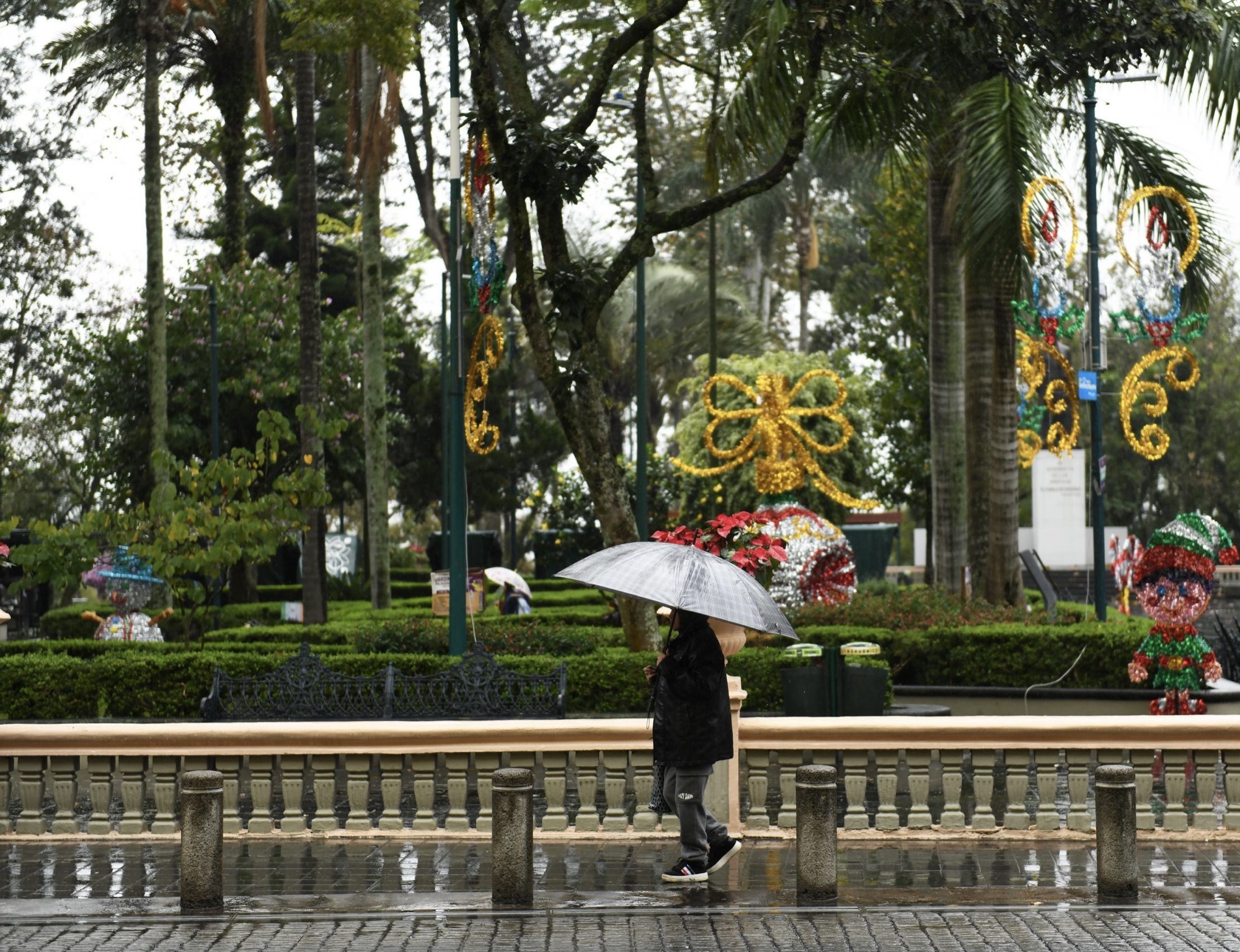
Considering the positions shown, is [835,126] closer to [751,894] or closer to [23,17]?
[751,894]

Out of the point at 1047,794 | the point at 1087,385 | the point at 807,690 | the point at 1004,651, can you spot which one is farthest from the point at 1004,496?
the point at 1047,794

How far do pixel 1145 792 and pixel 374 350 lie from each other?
20838mm

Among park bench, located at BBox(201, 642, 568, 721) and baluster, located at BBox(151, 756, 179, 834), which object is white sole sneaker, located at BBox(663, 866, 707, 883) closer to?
baluster, located at BBox(151, 756, 179, 834)

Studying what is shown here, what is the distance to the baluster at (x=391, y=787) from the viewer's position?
10062 mm

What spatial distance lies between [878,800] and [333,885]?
349 centimetres

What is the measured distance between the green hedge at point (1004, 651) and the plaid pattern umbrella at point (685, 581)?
943cm

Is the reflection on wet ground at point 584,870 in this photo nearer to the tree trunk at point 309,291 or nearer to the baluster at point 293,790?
the baluster at point 293,790

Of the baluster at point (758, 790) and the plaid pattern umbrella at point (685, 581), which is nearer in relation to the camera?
the plaid pattern umbrella at point (685, 581)

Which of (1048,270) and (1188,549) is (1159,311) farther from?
(1188,549)

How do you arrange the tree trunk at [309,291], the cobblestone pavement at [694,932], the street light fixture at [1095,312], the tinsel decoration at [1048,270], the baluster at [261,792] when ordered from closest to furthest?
the cobblestone pavement at [694,932]
the baluster at [261,792]
the tinsel decoration at [1048,270]
the street light fixture at [1095,312]
the tree trunk at [309,291]

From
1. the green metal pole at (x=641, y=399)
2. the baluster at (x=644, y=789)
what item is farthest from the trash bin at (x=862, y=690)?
the green metal pole at (x=641, y=399)

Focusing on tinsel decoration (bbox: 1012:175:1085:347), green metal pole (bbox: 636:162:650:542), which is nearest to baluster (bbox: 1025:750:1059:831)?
tinsel decoration (bbox: 1012:175:1085:347)

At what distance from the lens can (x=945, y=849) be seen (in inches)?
386

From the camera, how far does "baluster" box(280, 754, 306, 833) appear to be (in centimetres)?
1014
